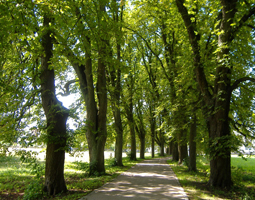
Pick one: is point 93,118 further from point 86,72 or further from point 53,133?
point 53,133

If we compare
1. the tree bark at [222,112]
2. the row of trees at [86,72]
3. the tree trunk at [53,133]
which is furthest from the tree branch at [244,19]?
the tree trunk at [53,133]

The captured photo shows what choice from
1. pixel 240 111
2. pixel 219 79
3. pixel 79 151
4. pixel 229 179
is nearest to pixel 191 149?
pixel 240 111

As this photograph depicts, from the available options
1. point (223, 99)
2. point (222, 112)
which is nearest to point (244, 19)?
point (223, 99)

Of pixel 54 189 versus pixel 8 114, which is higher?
pixel 8 114

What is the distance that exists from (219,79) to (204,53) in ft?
5.97

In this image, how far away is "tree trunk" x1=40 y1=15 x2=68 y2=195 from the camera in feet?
24.3

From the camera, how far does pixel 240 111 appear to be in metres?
11.5

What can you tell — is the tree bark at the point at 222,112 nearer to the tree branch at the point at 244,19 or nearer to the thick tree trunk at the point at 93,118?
the tree branch at the point at 244,19

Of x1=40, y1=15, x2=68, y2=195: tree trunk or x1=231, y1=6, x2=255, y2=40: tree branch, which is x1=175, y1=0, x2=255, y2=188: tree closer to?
x1=231, y1=6, x2=255, y2=40: tree branch

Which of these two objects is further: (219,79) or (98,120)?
(98,120)

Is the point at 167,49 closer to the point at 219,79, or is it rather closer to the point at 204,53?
the point at 204,53

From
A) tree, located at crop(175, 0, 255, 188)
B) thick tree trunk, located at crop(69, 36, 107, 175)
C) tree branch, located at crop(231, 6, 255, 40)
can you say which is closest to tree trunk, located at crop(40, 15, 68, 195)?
thick tree trunk, located at crop(69, 36, 107, 175)

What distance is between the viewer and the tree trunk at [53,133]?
24.3ft

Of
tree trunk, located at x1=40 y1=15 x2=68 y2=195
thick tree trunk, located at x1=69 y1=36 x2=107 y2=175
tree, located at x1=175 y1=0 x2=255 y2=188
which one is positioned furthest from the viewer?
thick tree trunk, located at x1=69 y1=36 x2=107 y2=175
